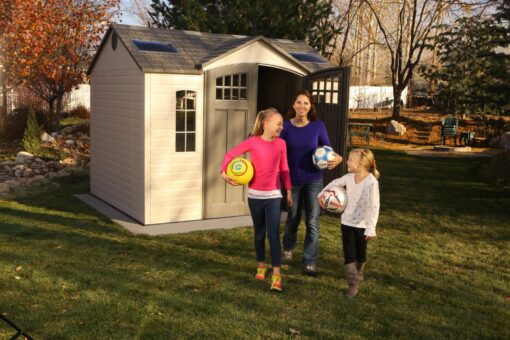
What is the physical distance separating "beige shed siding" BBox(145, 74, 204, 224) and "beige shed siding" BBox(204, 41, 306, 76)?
0.56m

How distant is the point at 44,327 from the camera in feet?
15.6

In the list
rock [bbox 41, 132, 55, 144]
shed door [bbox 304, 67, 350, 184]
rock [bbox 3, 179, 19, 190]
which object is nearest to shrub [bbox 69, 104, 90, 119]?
rock [bbox 41, 132, 55, 144]

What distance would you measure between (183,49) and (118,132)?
1.94 meters

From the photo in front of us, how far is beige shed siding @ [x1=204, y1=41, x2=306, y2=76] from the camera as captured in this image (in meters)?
9.08

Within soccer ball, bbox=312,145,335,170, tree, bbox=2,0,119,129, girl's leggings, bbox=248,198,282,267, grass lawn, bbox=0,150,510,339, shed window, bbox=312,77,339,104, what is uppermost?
tree, bbox=2,0,119,129

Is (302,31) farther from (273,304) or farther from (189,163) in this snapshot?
(273,304)

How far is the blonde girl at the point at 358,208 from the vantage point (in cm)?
547

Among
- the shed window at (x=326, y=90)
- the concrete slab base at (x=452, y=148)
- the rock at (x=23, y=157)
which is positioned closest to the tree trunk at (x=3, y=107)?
the rock at (x=23, y=157)

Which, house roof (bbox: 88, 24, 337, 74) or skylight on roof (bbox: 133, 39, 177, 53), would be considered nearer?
house roof (bbox: 88, 24, 337, 74)

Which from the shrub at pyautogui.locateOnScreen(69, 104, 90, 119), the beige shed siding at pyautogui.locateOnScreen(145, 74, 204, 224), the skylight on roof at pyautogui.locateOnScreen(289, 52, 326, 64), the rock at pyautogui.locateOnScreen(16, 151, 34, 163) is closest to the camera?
the beige shed siding at pyautogui.locateOnScreen(145, 74, 204, 224)

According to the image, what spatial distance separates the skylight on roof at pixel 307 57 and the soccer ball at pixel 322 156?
4.56 meters

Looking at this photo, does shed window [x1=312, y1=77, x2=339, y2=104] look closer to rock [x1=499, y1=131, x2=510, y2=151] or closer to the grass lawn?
the grass lawn

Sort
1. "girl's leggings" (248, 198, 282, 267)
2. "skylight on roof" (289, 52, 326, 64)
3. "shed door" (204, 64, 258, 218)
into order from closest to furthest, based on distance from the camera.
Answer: "girl's leggings" (248, 198, 282, 267)
"shed door" (204, 64, 258, 218)
"skylight on roof" (289, 52, 326, 64)

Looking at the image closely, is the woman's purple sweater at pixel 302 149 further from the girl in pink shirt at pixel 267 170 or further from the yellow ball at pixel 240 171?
the yellow ball at pixel 240 171
